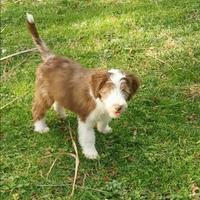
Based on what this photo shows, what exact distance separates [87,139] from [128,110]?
1.15 metres

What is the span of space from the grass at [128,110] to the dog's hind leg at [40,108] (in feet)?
0.40

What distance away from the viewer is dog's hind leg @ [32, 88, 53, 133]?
6926mm

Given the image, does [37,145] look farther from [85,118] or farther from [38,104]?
[85,118]

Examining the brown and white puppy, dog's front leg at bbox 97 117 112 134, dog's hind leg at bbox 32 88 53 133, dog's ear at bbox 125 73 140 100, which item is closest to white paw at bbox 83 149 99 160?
the brown and white puppy

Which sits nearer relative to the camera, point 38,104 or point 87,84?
point 87,84

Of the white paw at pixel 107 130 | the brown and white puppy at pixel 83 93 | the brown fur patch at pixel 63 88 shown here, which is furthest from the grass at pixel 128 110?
the brown fur patch at pixel 63 88

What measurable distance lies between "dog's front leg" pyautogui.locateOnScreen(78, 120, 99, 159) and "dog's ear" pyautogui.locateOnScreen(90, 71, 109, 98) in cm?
51

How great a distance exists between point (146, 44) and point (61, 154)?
300cm

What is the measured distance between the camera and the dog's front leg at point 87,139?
21.1 feet

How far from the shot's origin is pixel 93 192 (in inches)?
242

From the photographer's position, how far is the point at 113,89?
5750 mm

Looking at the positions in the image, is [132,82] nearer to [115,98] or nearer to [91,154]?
[115,98]

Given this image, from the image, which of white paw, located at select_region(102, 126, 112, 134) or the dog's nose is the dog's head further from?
white paw, located at select_region(102, 126, 112, 134)

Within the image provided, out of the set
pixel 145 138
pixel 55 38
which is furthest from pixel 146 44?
pixel 145 138
